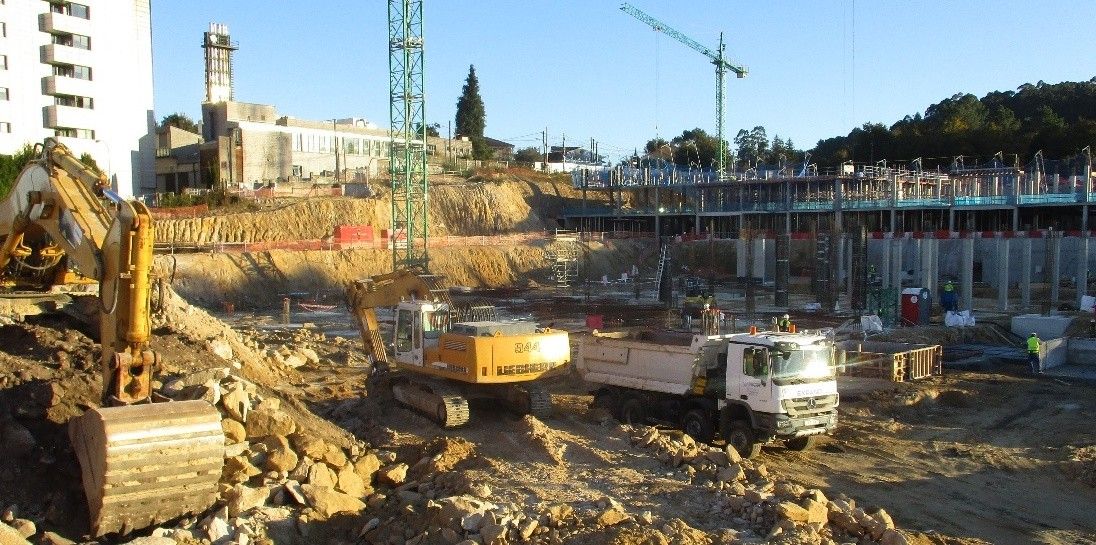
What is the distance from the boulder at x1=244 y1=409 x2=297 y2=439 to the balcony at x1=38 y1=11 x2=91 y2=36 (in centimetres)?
4403

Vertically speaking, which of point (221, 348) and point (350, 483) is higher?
point (221, 348)

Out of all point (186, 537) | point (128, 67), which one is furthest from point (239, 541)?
point (128, 67)

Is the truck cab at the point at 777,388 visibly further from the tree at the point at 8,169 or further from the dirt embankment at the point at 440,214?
the dirt embankment at the point at 440,214

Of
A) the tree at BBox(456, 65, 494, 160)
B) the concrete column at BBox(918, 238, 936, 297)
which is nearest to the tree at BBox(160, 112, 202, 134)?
the tree at BBox(456, 65, 494, 160)

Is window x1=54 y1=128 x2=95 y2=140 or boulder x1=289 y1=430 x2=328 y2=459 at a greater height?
window x1=54 y1=128 x2=95 y2=140

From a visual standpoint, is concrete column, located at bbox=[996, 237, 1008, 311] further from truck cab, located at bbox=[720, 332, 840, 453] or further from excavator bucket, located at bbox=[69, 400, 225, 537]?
excavator bucket, located at bbox=[69, 400, 225, 537]

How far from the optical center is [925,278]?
3741 cm

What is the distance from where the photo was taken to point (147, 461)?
9227 millimetres

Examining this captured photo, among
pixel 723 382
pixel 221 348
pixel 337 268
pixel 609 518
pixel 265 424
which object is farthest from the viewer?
pixel 337 268

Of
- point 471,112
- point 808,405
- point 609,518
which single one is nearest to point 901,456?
point 808,405

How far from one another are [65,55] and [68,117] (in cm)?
322

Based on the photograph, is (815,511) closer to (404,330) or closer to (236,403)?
(236,403)

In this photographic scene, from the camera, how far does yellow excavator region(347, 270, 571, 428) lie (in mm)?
14820

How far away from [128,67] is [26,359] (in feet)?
147
